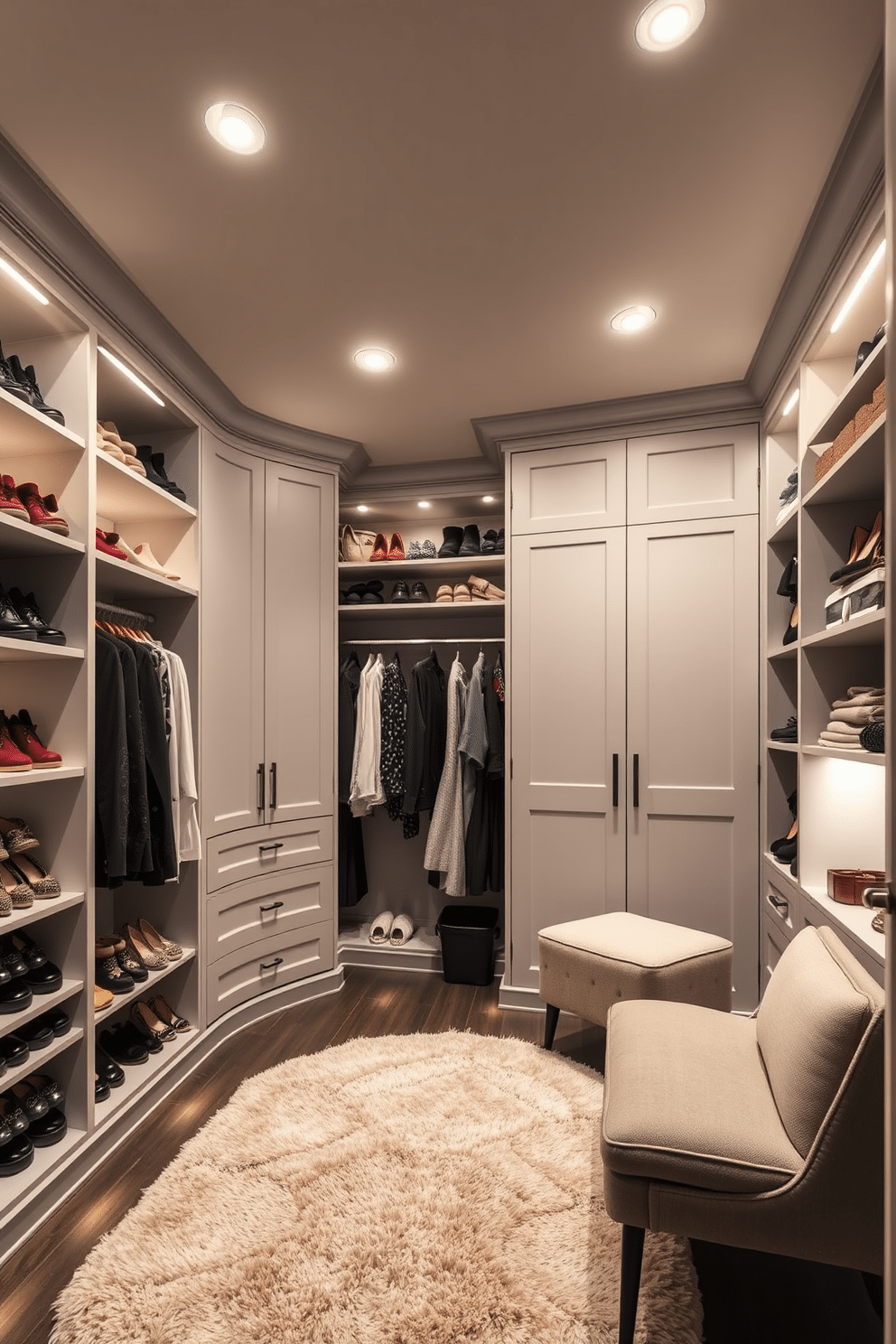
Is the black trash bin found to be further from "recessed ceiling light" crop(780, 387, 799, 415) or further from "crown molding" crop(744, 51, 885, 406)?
"crown molding" crop(744, 51, 885, 406)

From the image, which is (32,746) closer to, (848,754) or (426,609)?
(426,609)

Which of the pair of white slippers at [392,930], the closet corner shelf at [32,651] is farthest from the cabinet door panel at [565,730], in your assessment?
the closet corner shelf at [32,651]

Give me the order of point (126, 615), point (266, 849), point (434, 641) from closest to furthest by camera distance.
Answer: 1. point (126, 615)
2. point (266, 849)
3. point (434, 641)

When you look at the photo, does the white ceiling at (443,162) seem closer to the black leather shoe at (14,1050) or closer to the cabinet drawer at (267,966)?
the black leather shoe at (14,1050)

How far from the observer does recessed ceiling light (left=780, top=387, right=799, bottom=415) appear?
2.53m

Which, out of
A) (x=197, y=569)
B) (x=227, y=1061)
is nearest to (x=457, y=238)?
(x=197, y=569)

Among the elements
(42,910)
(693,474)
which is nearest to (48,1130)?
(42,910)

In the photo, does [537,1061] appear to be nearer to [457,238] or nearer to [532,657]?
[532,657]

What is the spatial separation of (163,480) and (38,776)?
129cm

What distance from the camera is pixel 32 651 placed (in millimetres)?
1850

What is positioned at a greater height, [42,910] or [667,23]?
[667,23]

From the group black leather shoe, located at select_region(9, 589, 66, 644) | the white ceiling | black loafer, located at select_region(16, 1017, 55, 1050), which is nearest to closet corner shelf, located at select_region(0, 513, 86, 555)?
black leather shoe, located at select_region(9, 589, 66, 644)

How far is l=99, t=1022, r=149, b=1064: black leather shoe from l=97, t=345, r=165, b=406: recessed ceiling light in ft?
7.40

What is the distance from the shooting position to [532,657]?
126 inches
